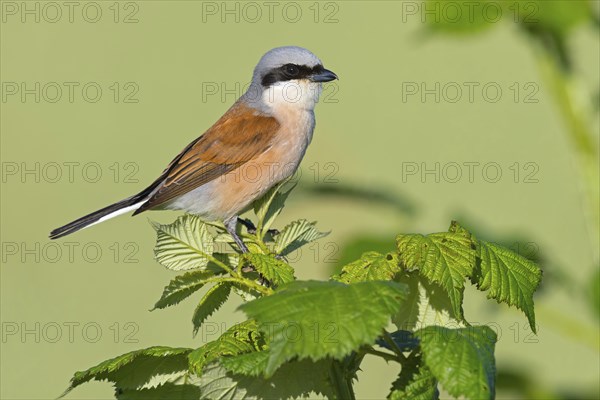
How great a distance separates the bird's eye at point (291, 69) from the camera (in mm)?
4262

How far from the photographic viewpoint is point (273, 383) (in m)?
1.86

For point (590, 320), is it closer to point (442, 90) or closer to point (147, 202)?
point (147, 202)

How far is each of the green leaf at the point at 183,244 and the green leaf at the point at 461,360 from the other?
1.90 ft

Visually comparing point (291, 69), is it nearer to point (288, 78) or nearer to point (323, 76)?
point (288, 78)

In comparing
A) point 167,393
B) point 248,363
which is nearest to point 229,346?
point 248,363

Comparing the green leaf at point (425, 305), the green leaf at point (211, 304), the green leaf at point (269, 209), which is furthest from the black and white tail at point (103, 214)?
the green leaf at point (425, 305)

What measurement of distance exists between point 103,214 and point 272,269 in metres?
2.20

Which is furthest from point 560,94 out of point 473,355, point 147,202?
point 147,202

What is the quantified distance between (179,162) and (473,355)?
285 centimetres

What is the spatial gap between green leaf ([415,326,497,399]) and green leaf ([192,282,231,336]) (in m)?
0.56

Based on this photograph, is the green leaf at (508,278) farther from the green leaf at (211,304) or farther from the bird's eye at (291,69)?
the bird's eye at (291,69)

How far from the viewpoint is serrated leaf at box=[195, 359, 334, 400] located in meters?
1.80

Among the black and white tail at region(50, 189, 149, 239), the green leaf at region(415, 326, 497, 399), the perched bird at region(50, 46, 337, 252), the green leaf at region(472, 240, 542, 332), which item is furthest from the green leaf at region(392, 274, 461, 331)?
the black and white tail at region(50, 189, 149, 239)

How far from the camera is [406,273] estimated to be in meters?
1.96
